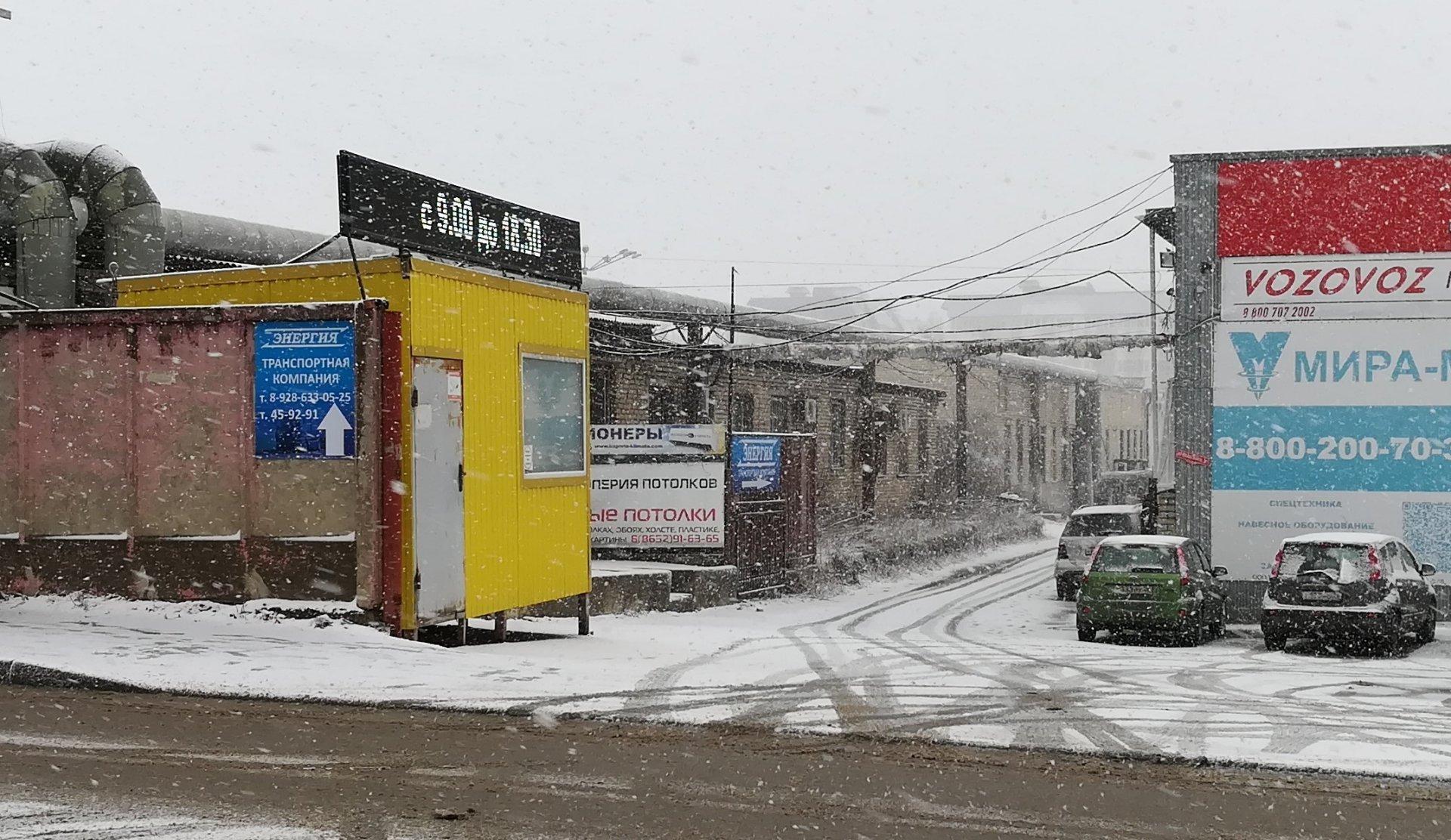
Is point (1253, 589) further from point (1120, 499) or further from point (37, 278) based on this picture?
point (1120, 499)

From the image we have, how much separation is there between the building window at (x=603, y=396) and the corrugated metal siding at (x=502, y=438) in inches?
676

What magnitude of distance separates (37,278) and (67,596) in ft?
24.6

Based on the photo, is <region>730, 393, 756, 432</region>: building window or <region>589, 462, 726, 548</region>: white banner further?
<region>730, 393, 756, 432</region>: building window

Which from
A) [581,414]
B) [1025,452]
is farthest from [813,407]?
[581,414]

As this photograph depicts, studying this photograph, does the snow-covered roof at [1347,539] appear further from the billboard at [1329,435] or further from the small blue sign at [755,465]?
the small blue sign at [755,465]

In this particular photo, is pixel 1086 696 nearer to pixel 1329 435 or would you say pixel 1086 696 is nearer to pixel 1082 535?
pixel 1329 435

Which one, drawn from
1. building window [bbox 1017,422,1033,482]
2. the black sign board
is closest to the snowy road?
the black sign board

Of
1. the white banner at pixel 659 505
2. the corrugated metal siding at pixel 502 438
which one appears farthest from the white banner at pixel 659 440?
the corrugated metal siding at pixel 502 438

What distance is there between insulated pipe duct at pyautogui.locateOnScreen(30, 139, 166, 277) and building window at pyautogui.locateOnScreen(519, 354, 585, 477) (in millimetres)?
7861

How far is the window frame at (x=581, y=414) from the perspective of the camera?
42.1 ft

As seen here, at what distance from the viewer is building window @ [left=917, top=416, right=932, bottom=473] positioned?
4866 cm

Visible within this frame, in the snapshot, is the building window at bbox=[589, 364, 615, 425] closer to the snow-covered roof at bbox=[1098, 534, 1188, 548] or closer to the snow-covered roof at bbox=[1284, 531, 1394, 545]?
the snow-covered roof at bbox=[1098, 534, 1188, 548]

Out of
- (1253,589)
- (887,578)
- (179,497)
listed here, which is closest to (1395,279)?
(1253,589)

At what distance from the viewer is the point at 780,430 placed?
4012 centimetres
